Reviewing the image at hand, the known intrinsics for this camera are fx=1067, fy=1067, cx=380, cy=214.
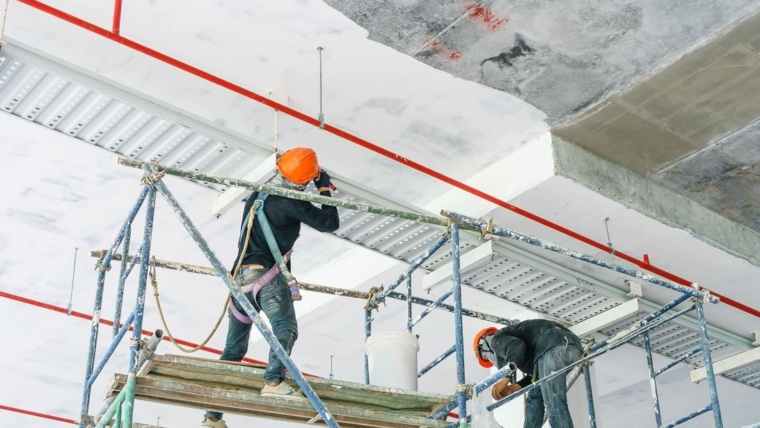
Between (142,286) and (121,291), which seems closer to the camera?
(142,286)

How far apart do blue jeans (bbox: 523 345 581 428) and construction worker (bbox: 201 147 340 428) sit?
2.04m

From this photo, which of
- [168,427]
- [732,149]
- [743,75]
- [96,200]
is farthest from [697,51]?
[168,427]

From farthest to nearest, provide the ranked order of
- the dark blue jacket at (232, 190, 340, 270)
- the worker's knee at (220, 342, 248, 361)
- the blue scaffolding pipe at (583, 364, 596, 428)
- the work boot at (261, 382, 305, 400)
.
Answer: the blue scaffolding pipe at (583, 364, 596, 428) → the worker's knee at (220, 342, 248, 361) → the dark blue jacket at (232, 190, 340, 270) → the work boot at (261, 382, 305, 400)

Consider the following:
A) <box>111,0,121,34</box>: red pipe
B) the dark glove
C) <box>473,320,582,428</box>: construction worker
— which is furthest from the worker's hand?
<box>111,0,121,34</box>: red pipe

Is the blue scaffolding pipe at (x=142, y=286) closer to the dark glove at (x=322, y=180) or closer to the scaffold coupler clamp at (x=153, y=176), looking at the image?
A: the scaffold coupler clamp at (x=153, y=176)

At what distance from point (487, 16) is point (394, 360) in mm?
2601

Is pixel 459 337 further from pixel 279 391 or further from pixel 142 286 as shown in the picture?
pixel 142 286

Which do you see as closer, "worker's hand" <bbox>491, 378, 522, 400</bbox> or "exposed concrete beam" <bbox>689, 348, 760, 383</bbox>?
"worker's hand" <bbox>491, 378, 522, 400</bbox>

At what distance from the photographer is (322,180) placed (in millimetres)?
7734

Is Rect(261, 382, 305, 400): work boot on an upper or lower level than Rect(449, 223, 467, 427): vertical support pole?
lower

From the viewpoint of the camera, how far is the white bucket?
7.76m

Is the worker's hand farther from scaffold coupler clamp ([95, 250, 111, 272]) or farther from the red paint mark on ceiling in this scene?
scaffold coupler clamp ([95, 250, 111, 272])

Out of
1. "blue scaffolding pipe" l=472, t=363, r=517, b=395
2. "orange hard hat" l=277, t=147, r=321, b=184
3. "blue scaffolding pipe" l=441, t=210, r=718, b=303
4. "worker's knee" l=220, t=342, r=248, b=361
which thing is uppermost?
"orange hard hat" l=277, t=147, r=321, b=184

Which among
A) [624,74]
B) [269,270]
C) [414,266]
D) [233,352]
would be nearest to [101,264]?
[233,352]
